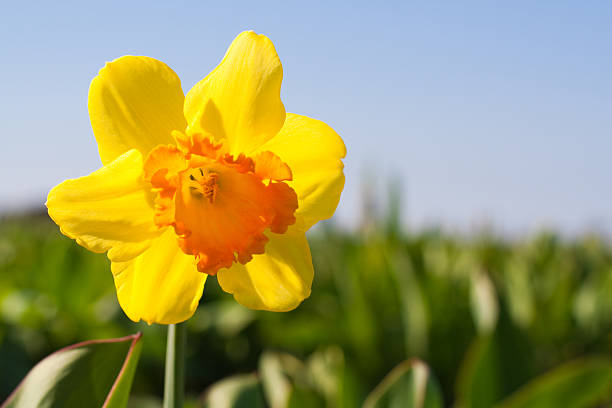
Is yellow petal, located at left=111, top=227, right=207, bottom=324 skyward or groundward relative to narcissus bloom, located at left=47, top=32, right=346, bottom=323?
groundward

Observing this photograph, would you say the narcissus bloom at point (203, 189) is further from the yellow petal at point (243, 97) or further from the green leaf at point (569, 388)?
the green leaf at point (569, 388)

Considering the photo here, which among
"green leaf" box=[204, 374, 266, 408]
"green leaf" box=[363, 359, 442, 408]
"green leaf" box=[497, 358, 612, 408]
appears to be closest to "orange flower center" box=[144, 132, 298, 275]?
"green leaf" box=[204, 374, 266, 408]

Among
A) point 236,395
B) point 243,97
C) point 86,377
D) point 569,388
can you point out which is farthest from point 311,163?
point 569,388

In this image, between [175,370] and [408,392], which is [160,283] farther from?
[408,392]

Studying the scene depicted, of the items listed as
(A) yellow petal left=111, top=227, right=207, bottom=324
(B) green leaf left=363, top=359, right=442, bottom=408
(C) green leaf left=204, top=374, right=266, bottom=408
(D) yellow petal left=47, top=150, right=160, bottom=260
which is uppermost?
(D) yellow petal left=47, top=150, right=160, bottom=260

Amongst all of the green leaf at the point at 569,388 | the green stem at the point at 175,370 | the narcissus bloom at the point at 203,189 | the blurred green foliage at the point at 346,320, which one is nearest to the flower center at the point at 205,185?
the narcissus bloom at the point at 203,189

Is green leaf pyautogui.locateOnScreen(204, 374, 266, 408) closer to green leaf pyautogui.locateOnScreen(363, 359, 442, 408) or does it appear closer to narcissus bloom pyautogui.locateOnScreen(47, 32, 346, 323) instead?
green leaf pyautogui.locateOnScreen(363, 359, 442, 408)
